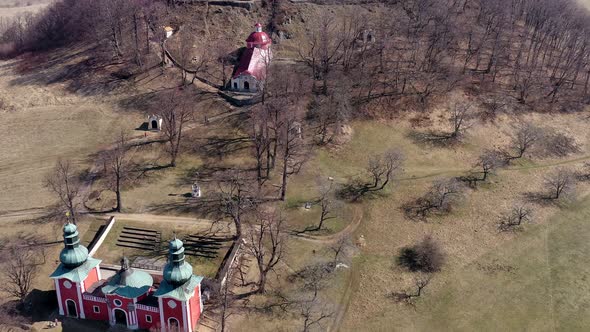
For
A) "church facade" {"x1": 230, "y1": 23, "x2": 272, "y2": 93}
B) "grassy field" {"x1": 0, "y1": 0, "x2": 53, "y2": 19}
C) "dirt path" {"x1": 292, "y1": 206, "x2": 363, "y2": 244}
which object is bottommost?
"dirt path" {"x1": 292, "y1": 206, "x2": 363, "y2": 244}

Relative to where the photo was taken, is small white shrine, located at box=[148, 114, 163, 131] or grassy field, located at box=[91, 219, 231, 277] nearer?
grassy field, located at box=[91, 219, 231, 277]

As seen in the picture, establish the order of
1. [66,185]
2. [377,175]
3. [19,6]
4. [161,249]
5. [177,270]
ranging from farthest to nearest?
[19,6] < [377,175] < [66,185] < [161,249] < [177,270]

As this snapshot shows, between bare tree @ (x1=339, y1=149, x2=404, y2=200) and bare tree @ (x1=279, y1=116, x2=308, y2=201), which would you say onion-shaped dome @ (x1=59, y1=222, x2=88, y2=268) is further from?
bare tree @ (x1=339, y1=149, x2=404, y2=200)

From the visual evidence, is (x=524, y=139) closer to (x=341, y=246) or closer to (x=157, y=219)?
(x=341, y=246)

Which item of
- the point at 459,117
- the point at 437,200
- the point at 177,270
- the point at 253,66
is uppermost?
the point at 253,66

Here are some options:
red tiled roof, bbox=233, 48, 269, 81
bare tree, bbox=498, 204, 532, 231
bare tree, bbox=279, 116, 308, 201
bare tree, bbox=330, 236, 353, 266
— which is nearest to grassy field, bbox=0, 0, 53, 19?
red tiled roof, bbox=233, 48, 269, 81

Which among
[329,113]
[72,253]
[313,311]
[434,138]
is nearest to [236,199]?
[313,311]
